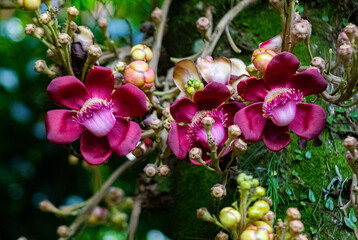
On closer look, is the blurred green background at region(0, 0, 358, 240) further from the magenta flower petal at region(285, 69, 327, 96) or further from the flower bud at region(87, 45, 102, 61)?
the flower bud at region(87, 45, 102, 61)

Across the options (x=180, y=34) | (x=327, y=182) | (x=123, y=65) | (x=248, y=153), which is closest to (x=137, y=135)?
(x=123, y=65)

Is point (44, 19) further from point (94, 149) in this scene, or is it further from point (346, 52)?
point (346, 52)

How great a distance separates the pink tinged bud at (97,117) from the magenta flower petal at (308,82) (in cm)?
34

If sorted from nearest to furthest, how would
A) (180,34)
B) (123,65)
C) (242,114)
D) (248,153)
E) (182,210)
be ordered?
1. (242,114)
2. (123,65)
3. (248,153)
4. (182,210)
5. (180,34)

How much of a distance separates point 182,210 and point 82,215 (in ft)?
1.00

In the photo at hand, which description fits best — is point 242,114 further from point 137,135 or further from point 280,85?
point 137,135

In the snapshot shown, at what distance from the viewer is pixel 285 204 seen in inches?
37.6

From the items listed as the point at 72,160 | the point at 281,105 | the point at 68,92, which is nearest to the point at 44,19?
the point at 68,92

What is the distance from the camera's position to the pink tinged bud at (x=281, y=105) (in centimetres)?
79

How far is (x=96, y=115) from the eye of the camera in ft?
2.74

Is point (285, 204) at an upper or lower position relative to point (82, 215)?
upper

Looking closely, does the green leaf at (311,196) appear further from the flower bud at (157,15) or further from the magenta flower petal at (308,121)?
the flower bud at (157,15)

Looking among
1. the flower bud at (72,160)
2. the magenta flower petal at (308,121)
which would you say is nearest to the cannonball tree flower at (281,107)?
the magenta flower petal at (308,121)

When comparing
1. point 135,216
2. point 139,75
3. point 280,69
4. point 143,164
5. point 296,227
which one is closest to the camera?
point 296,227
